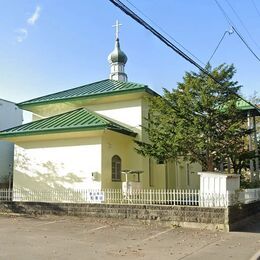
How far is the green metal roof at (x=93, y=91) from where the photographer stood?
1980cm

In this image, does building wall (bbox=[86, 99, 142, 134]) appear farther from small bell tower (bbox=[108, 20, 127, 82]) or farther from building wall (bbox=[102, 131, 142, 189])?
small bell tower (bbox=[108, 20, 127, 82])

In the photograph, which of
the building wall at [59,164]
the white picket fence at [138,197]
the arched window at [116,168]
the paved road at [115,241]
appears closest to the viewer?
the paved road at [115,241]

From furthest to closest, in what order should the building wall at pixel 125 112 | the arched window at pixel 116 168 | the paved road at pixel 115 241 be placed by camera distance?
the building wall at pixel 125 112 → the arched window at pixel 116 168 → the paved road at pixel 115 241

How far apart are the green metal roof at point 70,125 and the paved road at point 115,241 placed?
412 centimetres

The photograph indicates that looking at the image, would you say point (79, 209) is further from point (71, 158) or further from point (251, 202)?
point (251, 202)

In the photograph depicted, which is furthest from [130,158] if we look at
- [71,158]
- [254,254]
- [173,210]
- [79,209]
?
[254,254]

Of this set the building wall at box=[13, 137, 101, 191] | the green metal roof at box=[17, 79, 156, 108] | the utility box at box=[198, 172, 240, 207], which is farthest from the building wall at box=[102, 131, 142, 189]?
the utility box at box=[198, 172, 240, 207]

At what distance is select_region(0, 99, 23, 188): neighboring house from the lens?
1044 inches

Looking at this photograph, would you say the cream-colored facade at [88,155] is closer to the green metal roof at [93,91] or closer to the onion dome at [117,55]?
the green metal roof at [93,91]

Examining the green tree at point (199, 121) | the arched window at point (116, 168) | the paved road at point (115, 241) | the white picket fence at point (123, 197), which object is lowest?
the paved road at point (115, 241)

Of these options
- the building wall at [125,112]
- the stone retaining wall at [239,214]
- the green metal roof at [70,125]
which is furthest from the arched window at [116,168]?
the stone retaining wall at [239,214]

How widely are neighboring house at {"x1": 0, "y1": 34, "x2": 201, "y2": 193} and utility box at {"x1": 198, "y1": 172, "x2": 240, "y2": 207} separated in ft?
16.4

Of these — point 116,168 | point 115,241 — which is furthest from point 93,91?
point 115,241

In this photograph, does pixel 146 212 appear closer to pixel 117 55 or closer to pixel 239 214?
pixel 239 214
